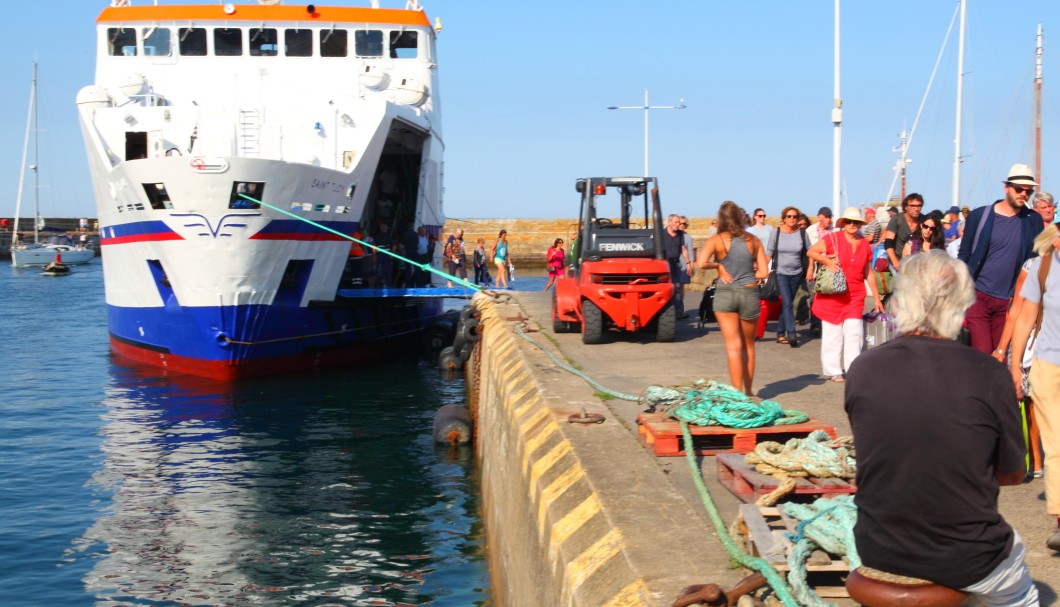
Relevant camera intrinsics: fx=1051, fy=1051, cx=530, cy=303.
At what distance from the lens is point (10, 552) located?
8.83 meters

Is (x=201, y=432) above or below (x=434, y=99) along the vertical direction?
below

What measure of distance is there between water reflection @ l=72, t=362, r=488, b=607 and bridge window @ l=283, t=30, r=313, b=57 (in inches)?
319

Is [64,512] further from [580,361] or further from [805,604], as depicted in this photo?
[805,604]

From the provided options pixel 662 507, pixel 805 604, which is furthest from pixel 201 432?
pixel 805 604

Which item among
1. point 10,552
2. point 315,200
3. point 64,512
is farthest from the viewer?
point 315,200

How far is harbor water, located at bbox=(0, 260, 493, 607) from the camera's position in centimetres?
807

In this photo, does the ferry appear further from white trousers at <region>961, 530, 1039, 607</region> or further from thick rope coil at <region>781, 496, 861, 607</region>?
white trousers at <region>961, 530, 1039, 607</region>

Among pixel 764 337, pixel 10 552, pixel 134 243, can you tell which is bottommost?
pixel 10 552

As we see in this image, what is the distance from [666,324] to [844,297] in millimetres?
3482

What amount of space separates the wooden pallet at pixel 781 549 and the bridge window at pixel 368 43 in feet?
62.3

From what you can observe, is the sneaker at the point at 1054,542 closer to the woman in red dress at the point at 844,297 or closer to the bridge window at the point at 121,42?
the woman in red dress at the point at 844,297

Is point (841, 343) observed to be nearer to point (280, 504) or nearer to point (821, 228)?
point (821, 228)

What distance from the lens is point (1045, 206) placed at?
23.5 feet

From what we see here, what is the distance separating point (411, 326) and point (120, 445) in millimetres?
9109
